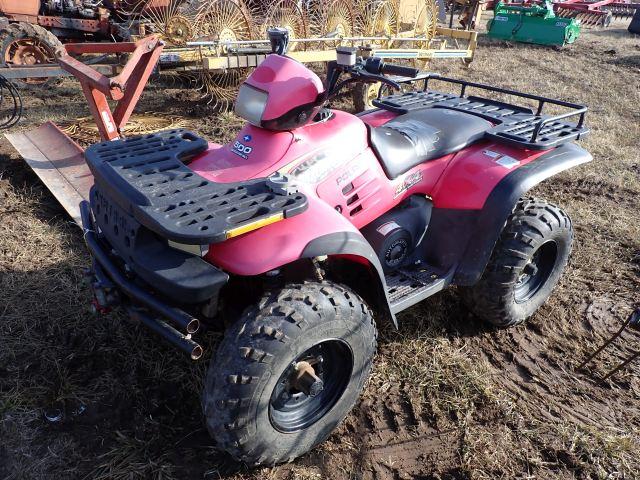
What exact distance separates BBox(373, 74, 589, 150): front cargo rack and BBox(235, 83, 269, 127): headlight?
45.5 inches

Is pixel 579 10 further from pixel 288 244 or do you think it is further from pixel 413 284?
pixel 288 244

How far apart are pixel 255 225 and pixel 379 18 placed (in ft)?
24.9

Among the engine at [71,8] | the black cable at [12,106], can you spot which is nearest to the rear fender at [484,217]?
the black cable at [12,106]

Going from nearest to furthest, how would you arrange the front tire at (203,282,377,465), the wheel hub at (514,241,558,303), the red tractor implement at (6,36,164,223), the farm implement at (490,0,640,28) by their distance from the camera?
the front tire at (203,282,377,465), the wheel hub at (514,241,558,303), the red tractor implement at (6,36,164,223), the farm implement at (490,0,640,28)

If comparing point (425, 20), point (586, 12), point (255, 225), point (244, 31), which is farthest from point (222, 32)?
point (586, 12)

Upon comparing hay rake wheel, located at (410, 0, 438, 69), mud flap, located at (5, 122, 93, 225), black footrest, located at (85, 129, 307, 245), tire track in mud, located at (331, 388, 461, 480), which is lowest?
tire track in mud, located at (331, 388, 461, 480)

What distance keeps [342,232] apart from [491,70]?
9.58 m

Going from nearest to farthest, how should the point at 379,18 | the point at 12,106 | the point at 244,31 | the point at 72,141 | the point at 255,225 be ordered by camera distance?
the point at 255,225 < the point at 72,141 < the point at 12,106 < the point at 244,31 < the point at 379,18

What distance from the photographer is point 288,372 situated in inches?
83.7

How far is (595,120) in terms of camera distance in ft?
24.2

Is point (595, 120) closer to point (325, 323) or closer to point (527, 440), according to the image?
point (527, 440)

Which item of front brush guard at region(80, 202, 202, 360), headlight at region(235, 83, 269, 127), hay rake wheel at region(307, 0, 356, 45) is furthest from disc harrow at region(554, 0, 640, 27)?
front brush guard at region(80, 202, 202, 360)

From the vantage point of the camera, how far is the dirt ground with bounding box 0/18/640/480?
2318mm

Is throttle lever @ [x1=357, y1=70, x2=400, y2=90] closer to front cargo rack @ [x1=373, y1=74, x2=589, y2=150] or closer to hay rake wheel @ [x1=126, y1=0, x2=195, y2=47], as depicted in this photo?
front cargo rack @ [x1=373, y1=74, x2=589, y2=150]
